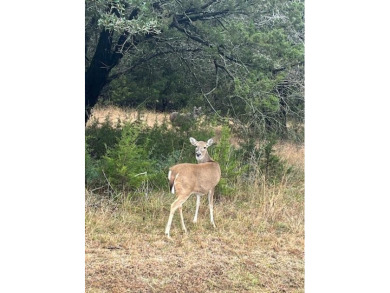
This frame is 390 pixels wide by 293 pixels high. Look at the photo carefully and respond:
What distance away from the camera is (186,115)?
238 inches

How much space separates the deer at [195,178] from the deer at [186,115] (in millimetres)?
267

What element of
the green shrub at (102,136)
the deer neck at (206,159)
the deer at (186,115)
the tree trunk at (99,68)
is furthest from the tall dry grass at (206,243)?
the tree trunk at (99,68)

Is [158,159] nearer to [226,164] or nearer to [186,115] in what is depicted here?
[186,115]

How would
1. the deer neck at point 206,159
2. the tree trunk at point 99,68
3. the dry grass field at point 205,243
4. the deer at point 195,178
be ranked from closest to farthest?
the dry grass field at point 205,243 → the deer at point 195,178 → the deer neck at point 206,159 → the tree trunk at point 99,68

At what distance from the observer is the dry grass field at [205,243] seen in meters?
5.41

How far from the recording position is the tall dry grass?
5.41m

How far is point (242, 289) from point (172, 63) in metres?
2.25

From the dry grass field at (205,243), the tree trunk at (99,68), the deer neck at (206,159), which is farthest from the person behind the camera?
the tree trunk at (99,68)

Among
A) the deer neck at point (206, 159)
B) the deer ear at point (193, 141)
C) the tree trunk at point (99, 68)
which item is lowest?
the deer neck at point (206, 159)

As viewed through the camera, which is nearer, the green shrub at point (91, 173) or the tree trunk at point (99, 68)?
the green shrub at point (91, 173)

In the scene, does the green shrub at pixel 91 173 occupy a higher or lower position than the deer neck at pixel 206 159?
lower

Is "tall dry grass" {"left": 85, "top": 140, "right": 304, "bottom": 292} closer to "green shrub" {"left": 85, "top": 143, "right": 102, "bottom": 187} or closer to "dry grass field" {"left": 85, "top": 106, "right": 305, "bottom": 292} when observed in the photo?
"dry grass field" {"left": 85, "top": 106, "right": 305, "bottom": 292}

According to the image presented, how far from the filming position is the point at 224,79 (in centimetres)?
618

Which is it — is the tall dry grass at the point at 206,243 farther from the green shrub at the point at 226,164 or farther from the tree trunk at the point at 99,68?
the tree trunk at the point at 99,68
